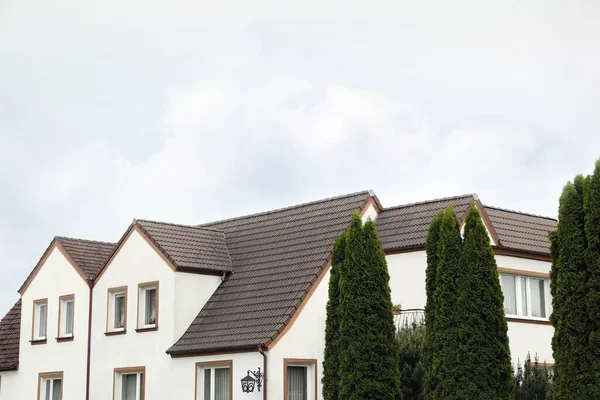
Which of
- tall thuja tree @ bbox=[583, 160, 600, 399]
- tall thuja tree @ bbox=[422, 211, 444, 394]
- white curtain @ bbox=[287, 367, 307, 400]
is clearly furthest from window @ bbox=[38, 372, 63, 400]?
tall thuja tree @ bbox=[583, 160, 600, 399]

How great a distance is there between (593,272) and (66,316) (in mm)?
18526

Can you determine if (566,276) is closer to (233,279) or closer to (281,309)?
(281,309)

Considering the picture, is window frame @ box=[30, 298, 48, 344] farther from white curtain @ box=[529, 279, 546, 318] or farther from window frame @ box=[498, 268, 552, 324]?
white curtain @ box=[529, 279, 546, 318]

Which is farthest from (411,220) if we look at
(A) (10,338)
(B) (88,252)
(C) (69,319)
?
(A) (10,338)

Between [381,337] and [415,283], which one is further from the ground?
[415,283]

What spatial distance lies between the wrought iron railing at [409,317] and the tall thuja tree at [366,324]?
10.5 feet

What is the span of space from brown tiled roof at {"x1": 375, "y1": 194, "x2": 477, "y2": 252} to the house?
4 cm

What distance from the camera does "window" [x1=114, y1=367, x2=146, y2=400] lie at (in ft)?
95.6

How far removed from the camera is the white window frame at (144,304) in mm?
29094

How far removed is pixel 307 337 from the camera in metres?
26.5

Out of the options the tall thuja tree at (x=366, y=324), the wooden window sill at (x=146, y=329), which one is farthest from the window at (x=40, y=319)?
the tall thuja tree at (x=366, y=324)

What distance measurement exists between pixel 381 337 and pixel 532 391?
4099 mm

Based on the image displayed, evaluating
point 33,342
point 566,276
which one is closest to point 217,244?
point 33,342

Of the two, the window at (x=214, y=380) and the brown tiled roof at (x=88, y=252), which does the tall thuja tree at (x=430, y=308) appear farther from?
the brown tiled roof at (x=88, y=252)
